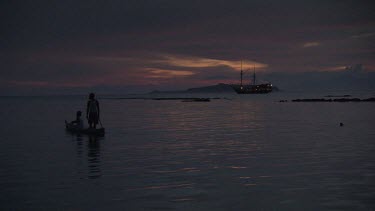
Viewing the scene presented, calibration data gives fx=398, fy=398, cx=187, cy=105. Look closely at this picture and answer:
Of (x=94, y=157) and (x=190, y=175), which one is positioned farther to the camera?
(x=94, y=157)

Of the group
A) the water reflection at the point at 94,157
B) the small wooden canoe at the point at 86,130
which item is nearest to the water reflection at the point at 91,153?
the water reflection at the point at 94,157

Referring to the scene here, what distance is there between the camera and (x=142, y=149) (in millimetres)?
19891

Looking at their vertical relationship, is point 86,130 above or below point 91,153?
above

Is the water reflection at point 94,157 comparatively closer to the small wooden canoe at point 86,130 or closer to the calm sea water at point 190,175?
the calm sea water at point 190,175

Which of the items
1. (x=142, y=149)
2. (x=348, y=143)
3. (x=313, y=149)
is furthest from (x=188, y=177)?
(x=348, y=143)

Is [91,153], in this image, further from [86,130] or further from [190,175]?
[86,130]

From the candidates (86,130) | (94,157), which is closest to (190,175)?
(94,157)

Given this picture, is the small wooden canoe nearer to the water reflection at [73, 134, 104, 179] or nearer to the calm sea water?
the water reflection at [73, 134, 104, 179]

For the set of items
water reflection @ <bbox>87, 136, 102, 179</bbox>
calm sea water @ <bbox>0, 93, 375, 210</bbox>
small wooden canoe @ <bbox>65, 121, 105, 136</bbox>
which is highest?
small wooden canoe @ <bbox>65, 121, 105, 136</bbox>

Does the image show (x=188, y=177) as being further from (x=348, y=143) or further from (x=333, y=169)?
(x=348, y=143)

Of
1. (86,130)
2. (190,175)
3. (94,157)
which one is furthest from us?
(86,130)

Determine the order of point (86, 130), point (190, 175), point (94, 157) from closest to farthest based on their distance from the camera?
point (190, 175) → point (94, 157) → point (86, 130)

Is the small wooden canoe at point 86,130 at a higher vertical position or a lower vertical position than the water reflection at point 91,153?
higher

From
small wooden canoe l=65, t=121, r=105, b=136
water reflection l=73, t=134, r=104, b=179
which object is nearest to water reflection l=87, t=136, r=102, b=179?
water reflection l=73, t=134, r=104, b=179
